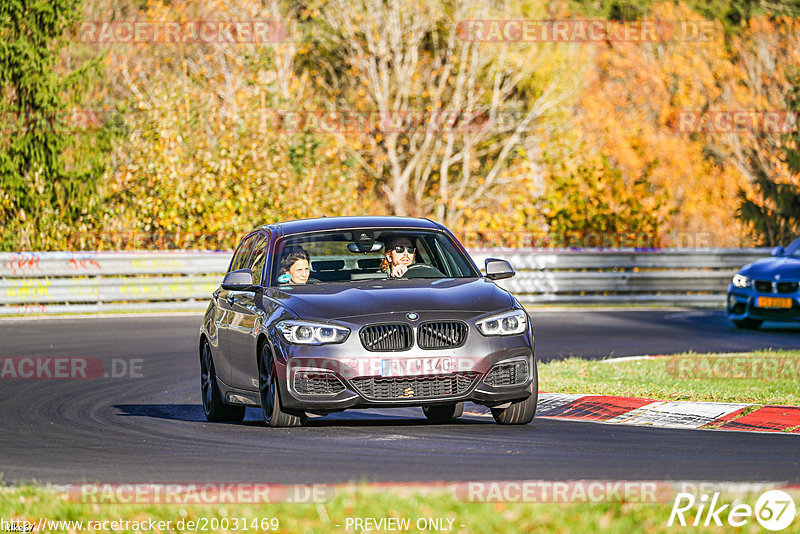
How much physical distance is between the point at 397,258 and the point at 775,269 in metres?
10.8

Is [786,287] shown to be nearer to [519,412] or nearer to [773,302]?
[773,302]

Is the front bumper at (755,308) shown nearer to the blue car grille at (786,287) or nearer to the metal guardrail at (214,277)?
the blue car grille at (786,287)

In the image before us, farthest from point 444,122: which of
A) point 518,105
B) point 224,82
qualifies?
point 224,82

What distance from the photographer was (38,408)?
481 inches

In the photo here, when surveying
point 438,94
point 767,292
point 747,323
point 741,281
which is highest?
point 438,94

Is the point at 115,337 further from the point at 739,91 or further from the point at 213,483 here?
the point at 739,91

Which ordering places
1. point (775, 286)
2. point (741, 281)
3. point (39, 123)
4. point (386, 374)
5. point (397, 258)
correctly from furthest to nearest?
point (39, 123), point (741, 281), point (775, 286), point (397, 258), point (386, 374)

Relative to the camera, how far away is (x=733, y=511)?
6273 millimetres

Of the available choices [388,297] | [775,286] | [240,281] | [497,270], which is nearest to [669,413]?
[497,270]

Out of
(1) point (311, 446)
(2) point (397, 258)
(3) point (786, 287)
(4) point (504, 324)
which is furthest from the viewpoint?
(3) point (786, 287)

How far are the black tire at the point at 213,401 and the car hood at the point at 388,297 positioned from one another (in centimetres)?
131

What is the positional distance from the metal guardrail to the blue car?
206 inches

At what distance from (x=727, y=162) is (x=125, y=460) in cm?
4999

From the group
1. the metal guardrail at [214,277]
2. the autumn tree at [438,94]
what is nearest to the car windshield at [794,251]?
the metal guardrail at [214,277]
